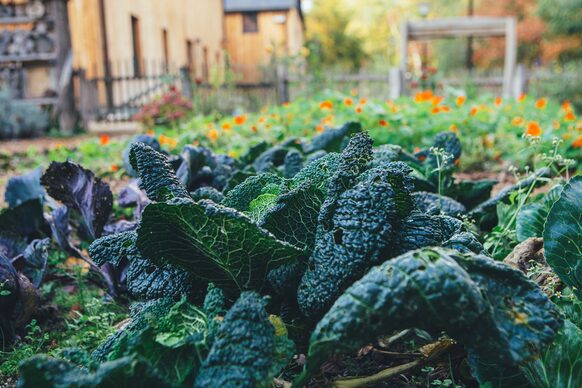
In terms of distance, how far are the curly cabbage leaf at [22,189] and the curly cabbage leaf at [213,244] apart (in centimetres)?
182

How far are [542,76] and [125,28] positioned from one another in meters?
9.78

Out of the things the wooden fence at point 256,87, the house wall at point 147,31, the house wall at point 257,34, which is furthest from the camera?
the house wall at point 257,34

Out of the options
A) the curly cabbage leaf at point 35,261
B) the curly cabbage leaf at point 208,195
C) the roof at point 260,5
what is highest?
the roof at point 260,5

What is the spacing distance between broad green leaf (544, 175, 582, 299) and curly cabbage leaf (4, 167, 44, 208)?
2451 millimetres

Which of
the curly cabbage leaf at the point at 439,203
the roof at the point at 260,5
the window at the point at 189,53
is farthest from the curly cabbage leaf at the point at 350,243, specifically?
the roof at the point at 260,5

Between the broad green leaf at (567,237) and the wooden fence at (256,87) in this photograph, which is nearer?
the broad green leaf at (567,237)

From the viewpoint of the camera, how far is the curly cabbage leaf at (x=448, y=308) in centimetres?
113

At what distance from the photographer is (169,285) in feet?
5.22

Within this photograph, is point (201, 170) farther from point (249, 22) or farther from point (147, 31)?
point (249, 22)

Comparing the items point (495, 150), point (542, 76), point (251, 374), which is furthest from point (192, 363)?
point (542, 76)

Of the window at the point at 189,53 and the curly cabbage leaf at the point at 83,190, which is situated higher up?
the window at the point at 189,53

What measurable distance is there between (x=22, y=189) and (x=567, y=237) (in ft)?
8.56

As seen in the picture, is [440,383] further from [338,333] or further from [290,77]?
[290,77]

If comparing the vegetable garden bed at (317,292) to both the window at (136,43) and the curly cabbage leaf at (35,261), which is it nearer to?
the curly cabbage leaf at (35,261)
